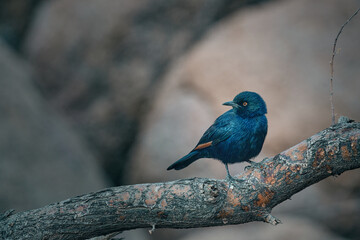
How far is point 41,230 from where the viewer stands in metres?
3.25

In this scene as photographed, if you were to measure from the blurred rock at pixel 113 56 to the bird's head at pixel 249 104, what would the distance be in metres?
5.85

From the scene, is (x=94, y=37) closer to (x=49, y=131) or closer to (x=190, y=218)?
(x=49, y=131)

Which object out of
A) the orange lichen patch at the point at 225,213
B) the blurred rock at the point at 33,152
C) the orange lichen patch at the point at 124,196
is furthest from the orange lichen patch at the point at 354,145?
the blurred rock at the point at 33,152

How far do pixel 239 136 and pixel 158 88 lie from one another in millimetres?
5827

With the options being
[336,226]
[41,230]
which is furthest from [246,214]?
[336,226]

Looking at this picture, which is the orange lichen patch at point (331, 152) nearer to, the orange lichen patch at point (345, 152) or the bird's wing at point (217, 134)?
the orange lichen patch at point (345, 152)

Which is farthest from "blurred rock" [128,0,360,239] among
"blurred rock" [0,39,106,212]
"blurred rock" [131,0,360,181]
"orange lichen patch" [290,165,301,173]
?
"orange lichen patch" [290,165,301,173]

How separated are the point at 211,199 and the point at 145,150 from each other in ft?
18.7

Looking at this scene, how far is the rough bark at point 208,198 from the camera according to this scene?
3.05 metres

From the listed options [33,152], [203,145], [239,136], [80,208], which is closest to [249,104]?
[239,136]

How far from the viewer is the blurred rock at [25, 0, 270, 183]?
9.08m

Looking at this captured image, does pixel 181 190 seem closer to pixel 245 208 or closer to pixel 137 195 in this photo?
pixel 137 195

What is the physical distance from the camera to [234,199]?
3.14m

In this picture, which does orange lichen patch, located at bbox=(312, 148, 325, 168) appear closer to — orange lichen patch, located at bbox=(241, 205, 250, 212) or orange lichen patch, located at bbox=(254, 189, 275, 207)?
orange lichen patch, located at bbox=(254, 189, 275, 207)
